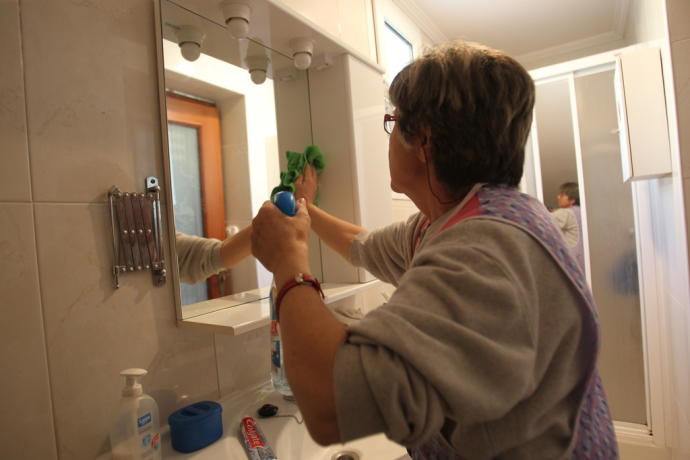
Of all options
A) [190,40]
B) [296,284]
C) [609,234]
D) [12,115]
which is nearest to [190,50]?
[190,40]

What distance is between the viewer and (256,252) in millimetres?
642

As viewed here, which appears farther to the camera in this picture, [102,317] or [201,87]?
[201,87]

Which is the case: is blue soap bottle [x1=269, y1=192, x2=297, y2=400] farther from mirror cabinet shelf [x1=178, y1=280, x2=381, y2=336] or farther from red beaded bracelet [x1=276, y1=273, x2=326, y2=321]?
red beaded bracelet [x1=276, y1=273, x2=326, y2=321]

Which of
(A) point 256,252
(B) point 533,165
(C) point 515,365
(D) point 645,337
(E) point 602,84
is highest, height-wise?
(E) point 602,84

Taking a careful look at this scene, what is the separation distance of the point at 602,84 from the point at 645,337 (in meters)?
1.25

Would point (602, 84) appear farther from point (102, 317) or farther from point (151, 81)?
point (102, 317)

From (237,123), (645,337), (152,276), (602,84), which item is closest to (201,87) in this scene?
(237,123)

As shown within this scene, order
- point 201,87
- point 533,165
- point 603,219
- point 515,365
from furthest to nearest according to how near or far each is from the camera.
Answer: point 533,165 → point 603,219 → point 201,87 → point 515,365

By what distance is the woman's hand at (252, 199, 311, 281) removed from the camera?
1.84 feet

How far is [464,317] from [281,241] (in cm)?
30

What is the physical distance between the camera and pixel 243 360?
950mm

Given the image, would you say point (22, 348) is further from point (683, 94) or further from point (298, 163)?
point (683, 94)

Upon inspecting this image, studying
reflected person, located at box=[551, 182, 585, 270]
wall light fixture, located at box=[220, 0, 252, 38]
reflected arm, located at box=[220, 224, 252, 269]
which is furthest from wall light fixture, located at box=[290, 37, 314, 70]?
reflected person, located at box=[551, 182, 585, 270]

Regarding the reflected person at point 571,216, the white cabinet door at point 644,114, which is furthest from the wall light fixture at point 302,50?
the reflected person at point 571,216
